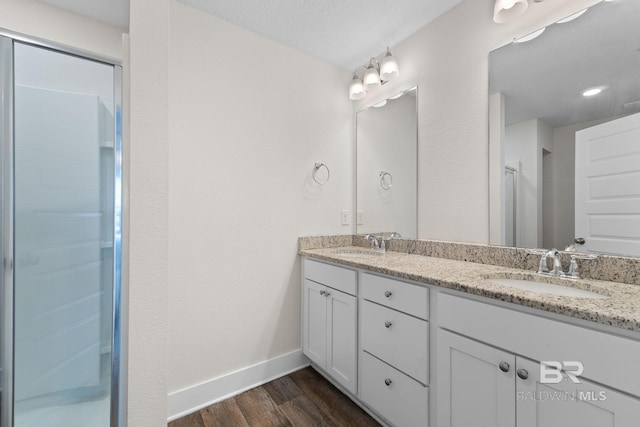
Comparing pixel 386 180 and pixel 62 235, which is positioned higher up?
pixel 386 180

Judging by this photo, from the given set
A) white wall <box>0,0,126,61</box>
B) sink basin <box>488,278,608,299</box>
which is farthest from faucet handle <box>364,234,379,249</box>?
white wall <box>0,0,126,61</box>

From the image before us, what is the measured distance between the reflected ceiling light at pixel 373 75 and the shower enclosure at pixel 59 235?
1564 millimetres

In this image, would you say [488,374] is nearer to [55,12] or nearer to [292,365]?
[292,365]

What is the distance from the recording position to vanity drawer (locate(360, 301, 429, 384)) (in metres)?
1.17

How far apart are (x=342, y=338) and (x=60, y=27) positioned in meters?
2.27

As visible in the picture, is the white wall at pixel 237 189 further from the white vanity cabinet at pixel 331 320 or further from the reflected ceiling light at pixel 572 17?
the reflected ceiling light at pixel 572 17

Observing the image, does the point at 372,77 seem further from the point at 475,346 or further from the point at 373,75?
the point at 475,346

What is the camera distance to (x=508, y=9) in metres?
1.32

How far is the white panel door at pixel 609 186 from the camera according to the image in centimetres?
107

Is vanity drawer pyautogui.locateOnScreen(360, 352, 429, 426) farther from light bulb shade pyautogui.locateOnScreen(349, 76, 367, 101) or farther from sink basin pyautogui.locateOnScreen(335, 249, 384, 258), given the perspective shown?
light bulb shade pyautogui.locateOnScreen(349, 76, 367, 101)

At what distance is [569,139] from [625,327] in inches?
37.6

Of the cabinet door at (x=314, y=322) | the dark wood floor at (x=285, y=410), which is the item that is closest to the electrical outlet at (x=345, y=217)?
the cabinet door at (x=314, y=322)

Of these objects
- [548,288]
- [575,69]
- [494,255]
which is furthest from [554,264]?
[575,69]

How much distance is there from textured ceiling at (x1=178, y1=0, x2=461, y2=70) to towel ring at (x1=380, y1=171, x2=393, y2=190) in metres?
0.94
